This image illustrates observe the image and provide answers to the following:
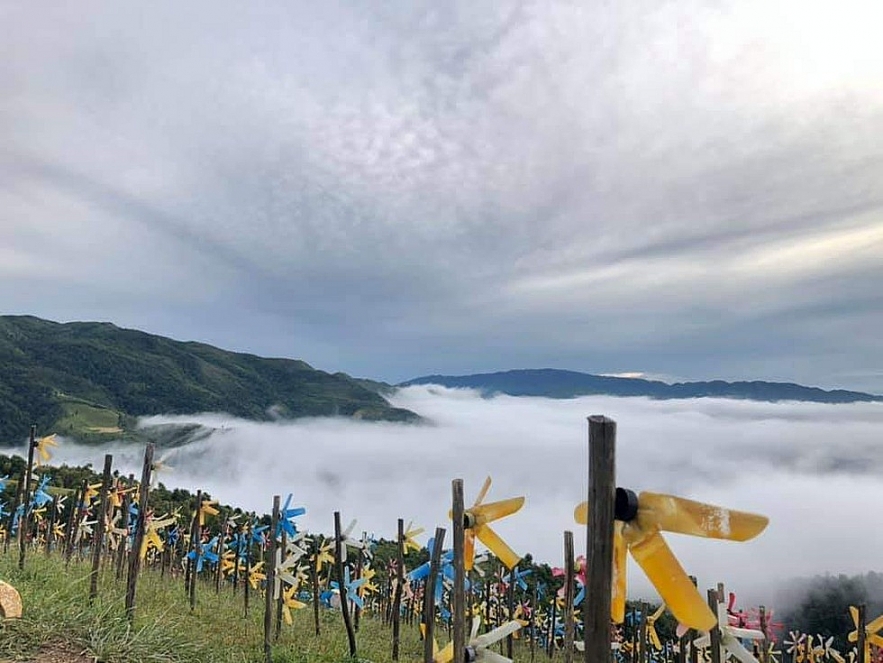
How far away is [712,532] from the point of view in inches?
67.5

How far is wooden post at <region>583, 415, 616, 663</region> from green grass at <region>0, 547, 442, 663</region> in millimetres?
5512

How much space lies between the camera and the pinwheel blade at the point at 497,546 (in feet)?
10.6

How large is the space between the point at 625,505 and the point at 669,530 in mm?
165

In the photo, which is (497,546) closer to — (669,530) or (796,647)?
(669,530)

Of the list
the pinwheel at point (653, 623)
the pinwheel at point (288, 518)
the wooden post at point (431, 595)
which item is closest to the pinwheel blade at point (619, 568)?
the wooden post at point (431, 595)

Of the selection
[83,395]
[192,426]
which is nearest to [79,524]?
[192,426]

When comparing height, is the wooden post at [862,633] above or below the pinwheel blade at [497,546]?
below

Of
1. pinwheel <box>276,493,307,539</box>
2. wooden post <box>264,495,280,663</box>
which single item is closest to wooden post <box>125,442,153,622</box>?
wooden post <box>264,495,280,663</box>

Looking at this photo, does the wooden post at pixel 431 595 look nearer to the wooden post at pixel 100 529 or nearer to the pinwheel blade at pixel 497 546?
the pinwheel blade at pixel 497 546

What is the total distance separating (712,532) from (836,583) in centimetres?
8623

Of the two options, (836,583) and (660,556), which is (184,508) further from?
(836,583)

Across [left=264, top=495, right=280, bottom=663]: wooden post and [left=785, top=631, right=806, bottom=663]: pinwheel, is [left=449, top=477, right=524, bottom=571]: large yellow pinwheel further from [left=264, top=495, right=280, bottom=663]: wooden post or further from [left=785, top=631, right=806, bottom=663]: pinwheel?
[left=785, top=631, right=806, bottom=663]: pinwheel

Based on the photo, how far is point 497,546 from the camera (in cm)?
339

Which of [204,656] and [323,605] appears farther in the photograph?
[323,605]
